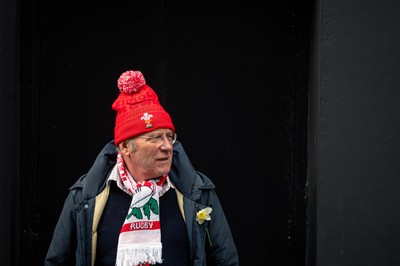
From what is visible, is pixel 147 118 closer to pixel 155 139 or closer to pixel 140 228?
pixel 155 139

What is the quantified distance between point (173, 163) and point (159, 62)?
1.09 m

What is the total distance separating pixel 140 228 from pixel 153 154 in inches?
16.7

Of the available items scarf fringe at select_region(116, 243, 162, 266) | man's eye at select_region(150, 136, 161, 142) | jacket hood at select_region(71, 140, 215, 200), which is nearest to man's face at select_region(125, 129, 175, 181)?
man's eye at select_region(150, 136, 161, 142)

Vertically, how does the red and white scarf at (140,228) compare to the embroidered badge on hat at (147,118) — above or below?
below

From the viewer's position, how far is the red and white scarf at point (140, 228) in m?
3.95

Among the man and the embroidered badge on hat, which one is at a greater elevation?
the embroidered badge on hat

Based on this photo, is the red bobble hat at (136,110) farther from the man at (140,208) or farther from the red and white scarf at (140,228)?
the red and white scarf at (140,228)

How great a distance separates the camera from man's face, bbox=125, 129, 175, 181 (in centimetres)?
401

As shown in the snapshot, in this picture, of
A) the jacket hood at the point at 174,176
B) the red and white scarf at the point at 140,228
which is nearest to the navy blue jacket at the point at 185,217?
the jacket hood at the point at 174,176

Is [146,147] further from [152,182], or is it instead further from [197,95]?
[197,95]

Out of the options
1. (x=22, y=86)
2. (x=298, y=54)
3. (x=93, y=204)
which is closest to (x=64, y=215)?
(x=93, y=204)

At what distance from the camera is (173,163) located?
4.25 m

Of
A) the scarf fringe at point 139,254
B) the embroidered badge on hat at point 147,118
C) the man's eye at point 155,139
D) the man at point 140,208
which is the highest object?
the embroidered badge on hat at point 147,118

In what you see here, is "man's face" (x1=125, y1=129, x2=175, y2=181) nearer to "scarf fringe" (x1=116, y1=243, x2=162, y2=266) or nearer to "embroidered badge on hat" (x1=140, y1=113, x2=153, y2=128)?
"embroidered badge on hat" (x1=140, y1=113, x2=153, y2=128)
